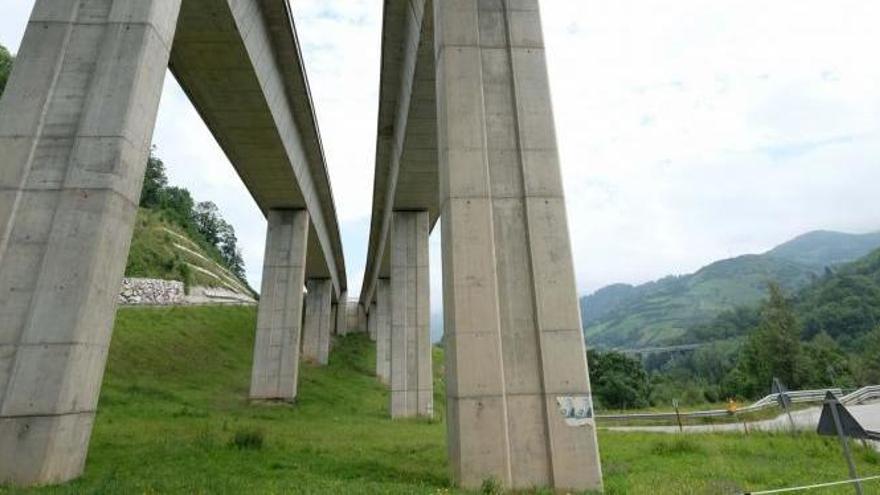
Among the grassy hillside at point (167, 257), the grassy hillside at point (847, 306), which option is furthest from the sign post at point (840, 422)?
the grassy hillside at point (847, 306)

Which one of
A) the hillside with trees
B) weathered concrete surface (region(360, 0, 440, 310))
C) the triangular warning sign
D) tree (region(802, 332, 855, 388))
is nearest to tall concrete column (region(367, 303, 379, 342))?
the hillside with trees

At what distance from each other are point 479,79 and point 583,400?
6.45 metres

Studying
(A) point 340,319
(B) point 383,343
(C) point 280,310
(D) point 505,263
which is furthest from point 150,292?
(D) point 505,263

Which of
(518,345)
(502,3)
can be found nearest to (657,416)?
(518,345)

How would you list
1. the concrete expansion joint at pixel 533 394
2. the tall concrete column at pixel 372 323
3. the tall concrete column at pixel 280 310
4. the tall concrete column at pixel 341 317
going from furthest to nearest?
the tall concrete column at pixel 372 323
the tall concrete column at pixel 341 317
the tall concrete column at pixel 280 310
the concrete expansion joint at pixel 533 394

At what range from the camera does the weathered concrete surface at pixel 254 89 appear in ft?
45.1

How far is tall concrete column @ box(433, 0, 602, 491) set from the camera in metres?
8.20

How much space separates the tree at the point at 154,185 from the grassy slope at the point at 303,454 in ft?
190

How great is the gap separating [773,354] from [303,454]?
65283 mm

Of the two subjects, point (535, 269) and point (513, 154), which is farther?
point (513, 154)

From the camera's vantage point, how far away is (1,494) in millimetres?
6188

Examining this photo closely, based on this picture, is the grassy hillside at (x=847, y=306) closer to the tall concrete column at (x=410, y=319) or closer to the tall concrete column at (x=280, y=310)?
the tall concrete column at (x=410, y=319)

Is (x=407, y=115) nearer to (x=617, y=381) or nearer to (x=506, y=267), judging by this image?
(x=506, y=267)

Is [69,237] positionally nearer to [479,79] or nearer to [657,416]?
[479,79]
